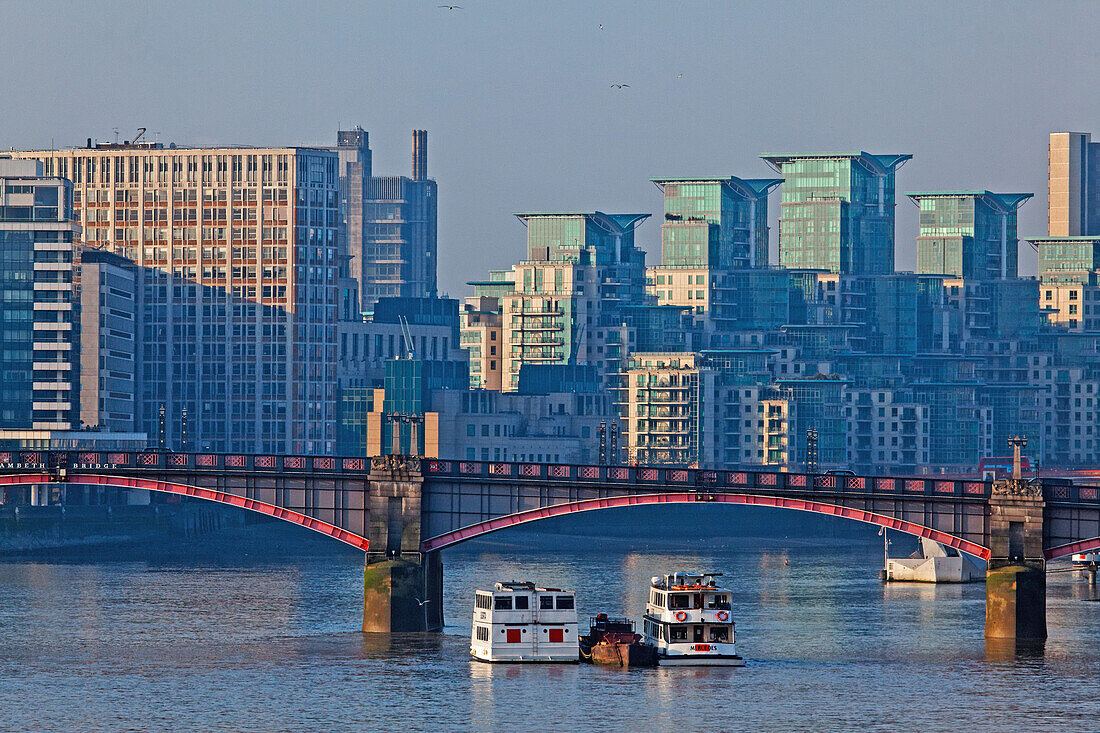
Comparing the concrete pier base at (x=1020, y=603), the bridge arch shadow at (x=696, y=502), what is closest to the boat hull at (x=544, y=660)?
the bridge arch shadow at (x=696, y=502)

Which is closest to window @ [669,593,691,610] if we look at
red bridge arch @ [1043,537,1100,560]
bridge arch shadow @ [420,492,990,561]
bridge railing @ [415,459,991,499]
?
bridge arch shadow @ [420,492,990,561]

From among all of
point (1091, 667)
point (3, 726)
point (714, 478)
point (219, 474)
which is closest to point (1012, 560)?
point (1091, 667)

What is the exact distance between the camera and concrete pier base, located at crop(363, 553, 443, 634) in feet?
463

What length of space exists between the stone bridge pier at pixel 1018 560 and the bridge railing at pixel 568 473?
1526 millimetres

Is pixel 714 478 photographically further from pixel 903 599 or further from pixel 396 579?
pixel 903 599

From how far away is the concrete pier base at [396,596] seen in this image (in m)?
141

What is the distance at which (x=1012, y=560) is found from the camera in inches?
5463

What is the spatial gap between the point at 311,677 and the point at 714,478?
30.0 m

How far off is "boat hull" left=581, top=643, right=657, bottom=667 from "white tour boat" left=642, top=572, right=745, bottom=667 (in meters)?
0.71

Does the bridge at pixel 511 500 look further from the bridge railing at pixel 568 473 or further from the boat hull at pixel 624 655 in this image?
the boat hull at pixel 624 655

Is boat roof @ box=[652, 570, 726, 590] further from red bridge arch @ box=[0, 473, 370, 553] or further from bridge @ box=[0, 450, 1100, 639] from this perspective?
red bridge arch @ box=[0, 473, 370, 553]

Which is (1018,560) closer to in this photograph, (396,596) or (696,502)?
(696,502)

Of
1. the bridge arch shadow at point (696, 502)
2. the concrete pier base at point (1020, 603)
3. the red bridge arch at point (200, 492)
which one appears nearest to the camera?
the concrete pier base at point (1020, 603)

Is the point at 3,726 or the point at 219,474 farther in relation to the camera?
the point at 219,474
